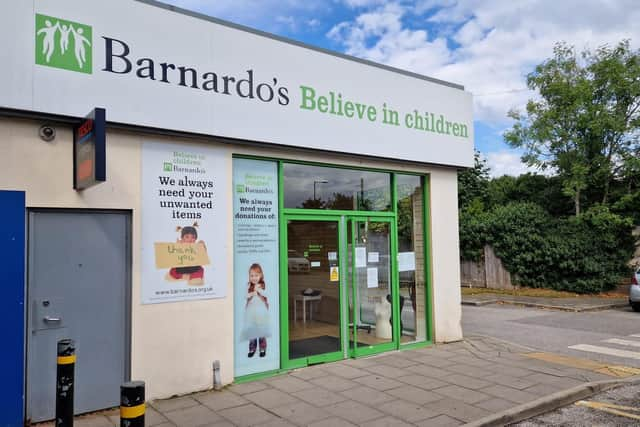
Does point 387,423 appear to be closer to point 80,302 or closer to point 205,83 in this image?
point 80,302

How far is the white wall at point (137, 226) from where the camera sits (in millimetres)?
5195

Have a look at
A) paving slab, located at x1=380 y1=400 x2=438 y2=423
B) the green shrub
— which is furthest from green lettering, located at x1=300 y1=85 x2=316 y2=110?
the green shrub

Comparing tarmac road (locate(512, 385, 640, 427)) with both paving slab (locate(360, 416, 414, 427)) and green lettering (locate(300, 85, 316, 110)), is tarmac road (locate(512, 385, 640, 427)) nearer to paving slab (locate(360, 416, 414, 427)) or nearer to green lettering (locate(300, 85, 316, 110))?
paving slab (locate(360, 416, 414, 427))

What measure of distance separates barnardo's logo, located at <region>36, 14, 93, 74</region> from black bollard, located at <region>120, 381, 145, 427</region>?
3692 millimetres

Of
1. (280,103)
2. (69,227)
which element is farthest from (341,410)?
(280,103)

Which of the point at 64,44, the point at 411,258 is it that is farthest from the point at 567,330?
the point at 64,44

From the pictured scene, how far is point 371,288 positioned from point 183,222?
346 centimetres

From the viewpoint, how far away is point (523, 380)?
21.9 ft

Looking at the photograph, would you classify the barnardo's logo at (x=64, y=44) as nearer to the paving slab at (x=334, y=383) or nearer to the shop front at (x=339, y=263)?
the shop front at (x=339, y=263)

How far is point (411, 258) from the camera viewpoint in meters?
8.97

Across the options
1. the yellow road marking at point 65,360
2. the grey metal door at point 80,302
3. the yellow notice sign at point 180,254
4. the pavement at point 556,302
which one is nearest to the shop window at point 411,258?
the yellow notice sign at point 180,254

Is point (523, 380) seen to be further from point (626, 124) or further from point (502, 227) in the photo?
point (626, 124)

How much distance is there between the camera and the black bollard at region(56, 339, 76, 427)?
3.81m

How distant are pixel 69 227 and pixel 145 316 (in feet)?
4.31
